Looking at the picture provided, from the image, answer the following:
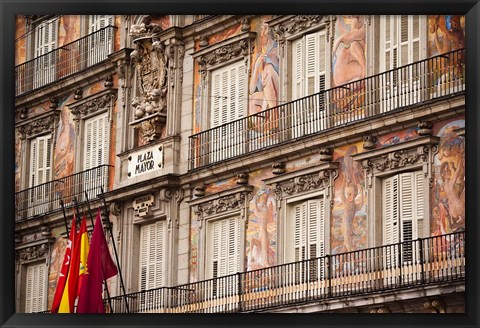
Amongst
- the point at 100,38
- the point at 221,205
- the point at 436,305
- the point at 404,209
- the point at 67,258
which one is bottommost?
the point at 436,305

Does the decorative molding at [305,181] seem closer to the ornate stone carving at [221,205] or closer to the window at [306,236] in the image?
the window at [306,236]

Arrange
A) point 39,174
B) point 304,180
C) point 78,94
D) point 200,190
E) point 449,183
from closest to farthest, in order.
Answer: point 449,183 → point 304,180 → point 39,174 → point 200,190 → point 78,94

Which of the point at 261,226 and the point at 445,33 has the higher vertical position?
the point at 445,33

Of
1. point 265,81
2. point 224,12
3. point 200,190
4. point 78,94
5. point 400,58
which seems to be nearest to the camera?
point 224,12

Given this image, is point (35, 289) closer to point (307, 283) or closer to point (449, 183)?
point (307, 283)

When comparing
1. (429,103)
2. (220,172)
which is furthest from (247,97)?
(429,103)

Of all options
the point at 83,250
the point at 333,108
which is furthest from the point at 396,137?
the point at 83,250
